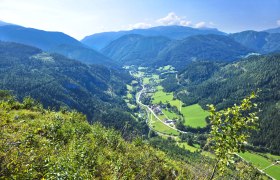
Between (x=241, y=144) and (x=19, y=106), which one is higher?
(x=241, y=144)

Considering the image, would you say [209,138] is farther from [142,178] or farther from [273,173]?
[273,173]

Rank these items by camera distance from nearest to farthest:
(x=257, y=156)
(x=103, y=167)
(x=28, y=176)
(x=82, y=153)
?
(x=28, y=176) < (x=82, y=153) < (x=103, y=167) < (x=257, y=156)

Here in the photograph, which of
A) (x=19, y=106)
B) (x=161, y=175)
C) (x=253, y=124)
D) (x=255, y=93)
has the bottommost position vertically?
(x=161, y=175)

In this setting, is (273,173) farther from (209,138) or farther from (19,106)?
(209,138)

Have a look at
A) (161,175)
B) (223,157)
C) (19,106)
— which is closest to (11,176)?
(223,157)

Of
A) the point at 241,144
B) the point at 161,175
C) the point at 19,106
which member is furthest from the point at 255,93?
the point at 19,106

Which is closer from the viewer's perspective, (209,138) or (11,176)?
(11,176)

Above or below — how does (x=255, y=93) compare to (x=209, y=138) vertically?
above

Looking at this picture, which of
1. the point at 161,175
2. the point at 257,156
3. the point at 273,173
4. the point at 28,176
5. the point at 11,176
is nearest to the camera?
the point at 11,176

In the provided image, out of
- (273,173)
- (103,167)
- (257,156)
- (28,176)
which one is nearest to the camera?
(28,176)

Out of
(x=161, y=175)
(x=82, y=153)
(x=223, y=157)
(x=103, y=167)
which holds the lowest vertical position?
(x=161, y=175)
